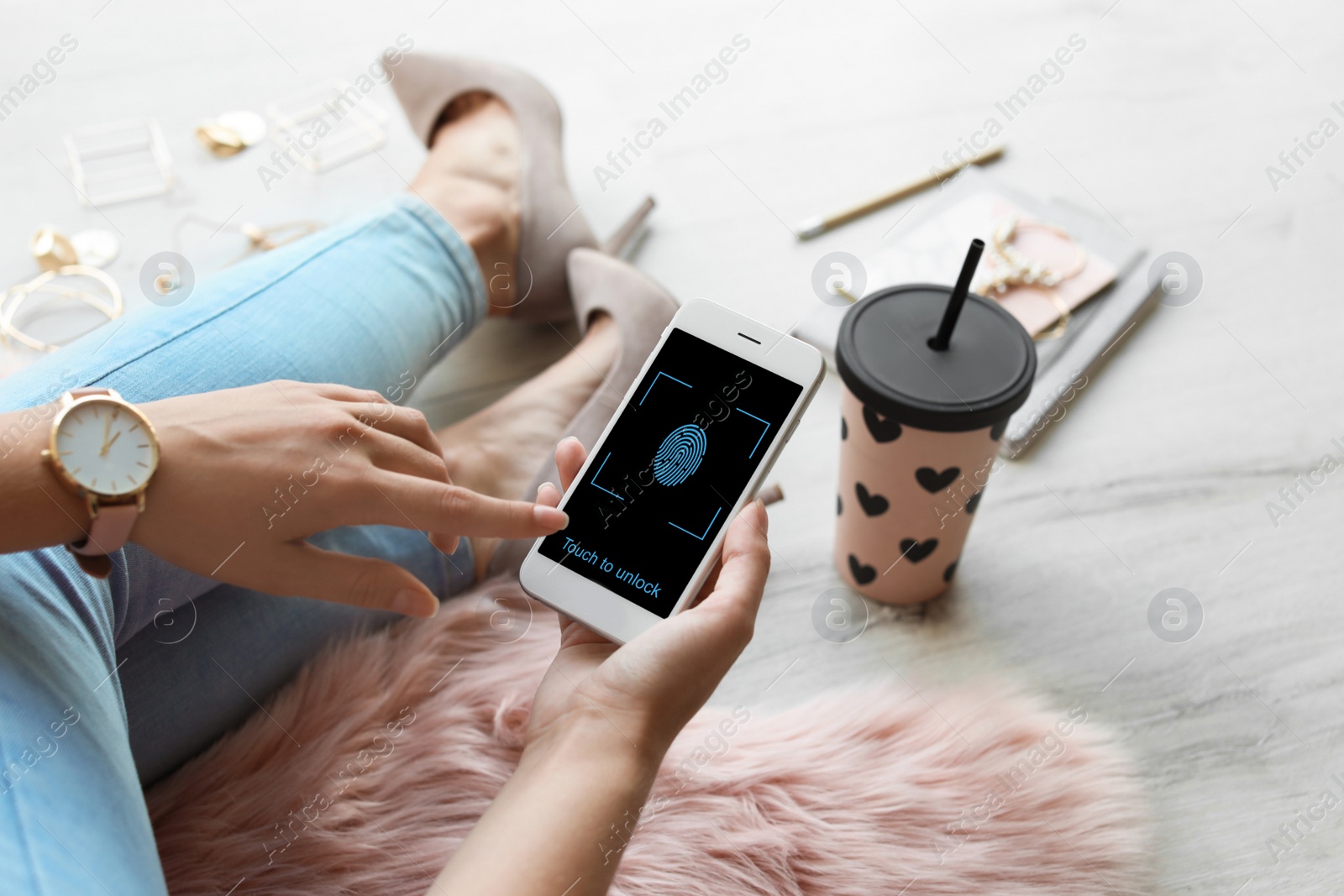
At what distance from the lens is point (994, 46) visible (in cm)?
117

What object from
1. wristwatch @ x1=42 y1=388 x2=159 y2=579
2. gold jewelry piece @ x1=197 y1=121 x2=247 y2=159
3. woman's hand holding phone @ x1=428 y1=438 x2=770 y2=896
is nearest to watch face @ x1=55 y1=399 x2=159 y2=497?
wristwatch @ x1=42 y1=388 x2=159 y2=579

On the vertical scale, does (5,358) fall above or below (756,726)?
below

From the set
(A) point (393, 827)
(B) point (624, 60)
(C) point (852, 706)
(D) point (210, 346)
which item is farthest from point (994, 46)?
(A) point (393, 827)

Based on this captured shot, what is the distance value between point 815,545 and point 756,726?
205 millimetres

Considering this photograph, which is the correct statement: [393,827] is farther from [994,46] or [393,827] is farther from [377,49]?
[994,46]

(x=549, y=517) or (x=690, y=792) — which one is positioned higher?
(x=549, y=517)

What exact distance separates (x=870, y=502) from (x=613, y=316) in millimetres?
313

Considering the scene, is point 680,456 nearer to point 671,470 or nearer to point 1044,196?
point 671,470

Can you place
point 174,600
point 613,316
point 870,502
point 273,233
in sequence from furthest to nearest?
point 273,233 → point 613,316 → point 870,502 → point 174,600

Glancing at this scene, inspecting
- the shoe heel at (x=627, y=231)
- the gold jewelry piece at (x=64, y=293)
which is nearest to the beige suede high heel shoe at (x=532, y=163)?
the shoe heel at (x=627, y=231)

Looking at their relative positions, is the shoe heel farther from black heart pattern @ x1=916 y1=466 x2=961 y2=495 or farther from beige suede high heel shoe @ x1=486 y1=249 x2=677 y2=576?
black heart pattern @ x1=916 y1=466 x2=961 y2=495

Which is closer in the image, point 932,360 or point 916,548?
point 932,360

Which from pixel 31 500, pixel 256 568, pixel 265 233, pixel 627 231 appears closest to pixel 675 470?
pixel 256 568

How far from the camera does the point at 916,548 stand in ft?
2.36
